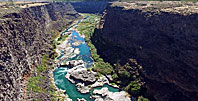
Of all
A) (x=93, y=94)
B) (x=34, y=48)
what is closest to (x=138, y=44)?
(x=93, y=94)

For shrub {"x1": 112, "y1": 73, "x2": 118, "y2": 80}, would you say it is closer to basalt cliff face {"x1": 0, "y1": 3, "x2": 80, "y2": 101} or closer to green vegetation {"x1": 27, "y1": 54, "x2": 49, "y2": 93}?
green vegetation {"x1": 27, "y1": 54, "x2": 49, "y2": 93}

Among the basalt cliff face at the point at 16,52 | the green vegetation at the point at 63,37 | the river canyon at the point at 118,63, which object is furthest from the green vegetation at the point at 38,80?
the green vegetation at the point at 63,37

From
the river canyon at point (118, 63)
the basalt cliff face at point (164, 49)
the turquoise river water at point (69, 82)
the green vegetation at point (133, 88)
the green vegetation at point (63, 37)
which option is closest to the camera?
the basalt cliff face at point (164, 49)

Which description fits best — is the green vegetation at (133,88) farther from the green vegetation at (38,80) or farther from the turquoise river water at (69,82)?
the green vegetation at (38,80)

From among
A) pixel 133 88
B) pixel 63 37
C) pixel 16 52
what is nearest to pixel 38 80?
pixel 16 52

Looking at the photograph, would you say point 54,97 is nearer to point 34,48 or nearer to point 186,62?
point 34,48

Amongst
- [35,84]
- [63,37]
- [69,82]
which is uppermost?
[63,37]

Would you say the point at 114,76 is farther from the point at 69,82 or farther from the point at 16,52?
the point at 16,52

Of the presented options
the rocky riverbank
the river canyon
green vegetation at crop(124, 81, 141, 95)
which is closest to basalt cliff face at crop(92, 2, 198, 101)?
the river canyon
